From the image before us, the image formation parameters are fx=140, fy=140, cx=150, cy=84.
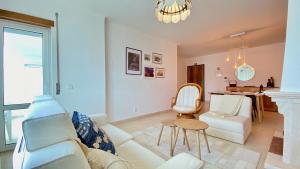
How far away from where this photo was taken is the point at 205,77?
23.9ft

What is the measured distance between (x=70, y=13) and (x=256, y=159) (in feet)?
12.6

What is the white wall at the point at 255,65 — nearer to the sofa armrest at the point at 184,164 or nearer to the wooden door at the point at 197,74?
the wooden door at the point at 197,74

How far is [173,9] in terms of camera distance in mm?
1824

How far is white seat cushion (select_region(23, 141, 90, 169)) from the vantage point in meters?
0.52

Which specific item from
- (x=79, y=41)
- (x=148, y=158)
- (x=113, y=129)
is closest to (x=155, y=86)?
(x=79, y=41)

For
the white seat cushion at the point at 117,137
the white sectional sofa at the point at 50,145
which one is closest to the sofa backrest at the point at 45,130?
the white sectional sofa at the point at 50,145

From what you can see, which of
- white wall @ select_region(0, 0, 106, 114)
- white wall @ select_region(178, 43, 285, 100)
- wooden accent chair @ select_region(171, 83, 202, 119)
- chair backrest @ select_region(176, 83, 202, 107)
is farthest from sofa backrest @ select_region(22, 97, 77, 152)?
white wall @ select_region(178, 43, 285, 100)

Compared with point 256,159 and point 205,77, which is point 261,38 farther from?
point 256,159

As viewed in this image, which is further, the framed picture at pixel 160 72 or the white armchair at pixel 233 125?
the framed picture at pixel 160 72

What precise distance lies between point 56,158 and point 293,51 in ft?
6.11

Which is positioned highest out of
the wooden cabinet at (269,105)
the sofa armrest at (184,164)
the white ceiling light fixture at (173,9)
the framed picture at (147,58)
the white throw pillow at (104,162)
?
the white ceiling light fixture at (173,9)

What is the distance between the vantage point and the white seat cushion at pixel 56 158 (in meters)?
0.52

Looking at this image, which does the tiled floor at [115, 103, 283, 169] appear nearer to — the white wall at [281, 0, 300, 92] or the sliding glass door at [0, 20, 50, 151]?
the white wall at [281, 0, 300, 92]

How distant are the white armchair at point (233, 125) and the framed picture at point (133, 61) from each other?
213 centimetres
